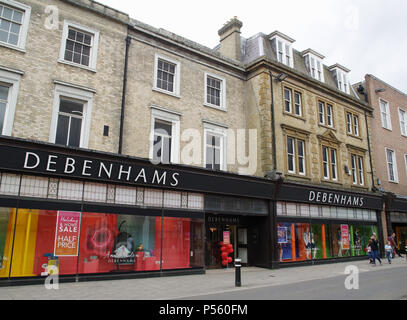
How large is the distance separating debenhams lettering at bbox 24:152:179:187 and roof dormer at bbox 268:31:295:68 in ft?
36.8

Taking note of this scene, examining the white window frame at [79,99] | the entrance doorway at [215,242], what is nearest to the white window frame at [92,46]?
the white window frame at [79,99]

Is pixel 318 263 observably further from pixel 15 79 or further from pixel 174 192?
pixel 15 79

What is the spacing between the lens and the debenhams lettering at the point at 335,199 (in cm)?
1800

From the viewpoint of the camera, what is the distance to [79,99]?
12172 millimetres

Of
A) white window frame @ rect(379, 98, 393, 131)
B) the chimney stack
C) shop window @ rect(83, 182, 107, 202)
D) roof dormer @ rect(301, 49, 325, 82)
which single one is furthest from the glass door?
white window frame @ rect(379, 98, 393, 131)

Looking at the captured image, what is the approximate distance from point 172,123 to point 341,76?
49.3 feet

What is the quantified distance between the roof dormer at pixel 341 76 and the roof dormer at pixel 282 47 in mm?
5102

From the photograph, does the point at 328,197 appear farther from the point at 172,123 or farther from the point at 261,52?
the point at 172,123

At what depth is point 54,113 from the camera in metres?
11.5

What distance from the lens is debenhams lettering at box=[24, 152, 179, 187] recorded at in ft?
33.5

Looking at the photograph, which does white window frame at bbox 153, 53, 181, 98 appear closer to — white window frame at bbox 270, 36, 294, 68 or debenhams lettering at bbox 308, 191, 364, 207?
white window frame at bbox 270, 36, 294, 68

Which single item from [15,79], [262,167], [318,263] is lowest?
[318,263]

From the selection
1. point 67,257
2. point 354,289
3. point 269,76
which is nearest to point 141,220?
point 67,257
